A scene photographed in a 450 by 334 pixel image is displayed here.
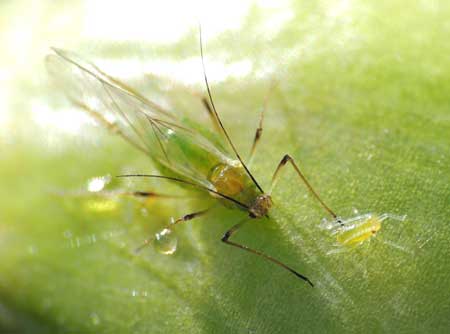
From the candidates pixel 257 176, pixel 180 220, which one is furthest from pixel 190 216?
pixel 257 176

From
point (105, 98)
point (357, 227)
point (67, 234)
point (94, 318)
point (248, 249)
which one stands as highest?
point (357, 227)

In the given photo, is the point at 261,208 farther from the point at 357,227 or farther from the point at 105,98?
the point at 105,98

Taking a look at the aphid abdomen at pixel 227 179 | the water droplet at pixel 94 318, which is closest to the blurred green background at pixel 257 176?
the water droplet at pixel 94 318

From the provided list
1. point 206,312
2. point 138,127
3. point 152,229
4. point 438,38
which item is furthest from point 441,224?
point 138,127

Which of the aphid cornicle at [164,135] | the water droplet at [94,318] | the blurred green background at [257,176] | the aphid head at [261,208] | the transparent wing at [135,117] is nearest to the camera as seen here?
the blurred green background at [257,176]

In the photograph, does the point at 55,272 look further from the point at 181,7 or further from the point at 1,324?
the point at 181,7

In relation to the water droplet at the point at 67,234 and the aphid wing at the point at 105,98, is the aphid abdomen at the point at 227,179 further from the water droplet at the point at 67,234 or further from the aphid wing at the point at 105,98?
the water droplet at the point at 67,234

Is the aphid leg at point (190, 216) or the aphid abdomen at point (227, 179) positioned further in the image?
the aphid abdomen at point (227, 179)
